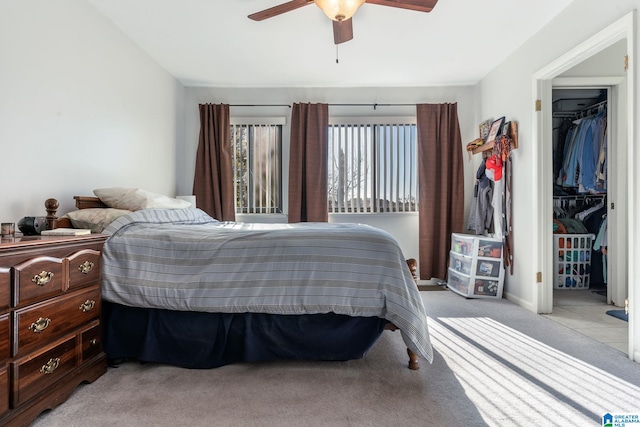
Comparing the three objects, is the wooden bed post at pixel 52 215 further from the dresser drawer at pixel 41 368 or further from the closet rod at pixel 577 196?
the closet rod at pixel 577 196

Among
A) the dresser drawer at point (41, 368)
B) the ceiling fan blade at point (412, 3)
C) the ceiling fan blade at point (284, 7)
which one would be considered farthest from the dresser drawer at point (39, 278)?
the ceiling fan blade at point (412, 3)

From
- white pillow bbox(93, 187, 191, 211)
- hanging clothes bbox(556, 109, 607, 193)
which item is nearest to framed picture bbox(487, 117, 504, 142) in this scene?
hanging clothes bbox(556, 109, 607, 193)

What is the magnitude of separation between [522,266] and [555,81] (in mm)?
1730

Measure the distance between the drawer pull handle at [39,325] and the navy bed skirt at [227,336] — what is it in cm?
48

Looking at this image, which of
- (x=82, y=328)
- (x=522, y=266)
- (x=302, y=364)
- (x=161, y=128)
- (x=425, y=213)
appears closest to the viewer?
(x=82, y=328)

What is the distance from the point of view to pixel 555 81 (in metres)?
3.01

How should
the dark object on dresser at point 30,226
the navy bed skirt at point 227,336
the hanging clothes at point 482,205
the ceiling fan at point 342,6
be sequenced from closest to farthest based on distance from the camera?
the dark object on dresser at point 30,226
the navy bed skirt at point 227,336
the ceiling fan at point 342,6
the hanging clothes at point 482,205

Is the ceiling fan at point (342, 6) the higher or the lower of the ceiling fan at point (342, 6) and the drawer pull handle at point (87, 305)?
the higher

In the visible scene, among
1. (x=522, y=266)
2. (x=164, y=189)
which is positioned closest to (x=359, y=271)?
(x=522, y=266)

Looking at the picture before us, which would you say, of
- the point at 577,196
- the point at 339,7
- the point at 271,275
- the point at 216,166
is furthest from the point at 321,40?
the point at 577,196

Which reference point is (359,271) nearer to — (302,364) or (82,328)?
(302,364)

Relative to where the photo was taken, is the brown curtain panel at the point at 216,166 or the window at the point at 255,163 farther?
the window at the point at 255,163

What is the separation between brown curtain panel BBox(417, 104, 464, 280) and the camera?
409 centimetres

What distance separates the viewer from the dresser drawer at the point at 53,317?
1.28 metres
